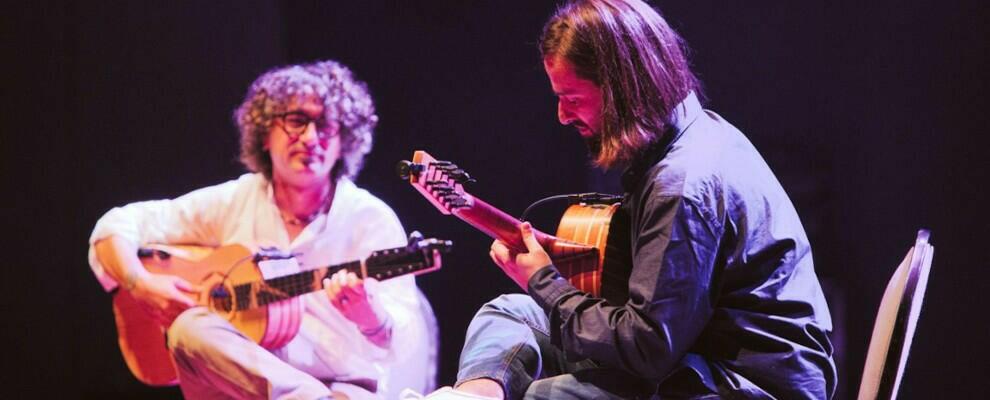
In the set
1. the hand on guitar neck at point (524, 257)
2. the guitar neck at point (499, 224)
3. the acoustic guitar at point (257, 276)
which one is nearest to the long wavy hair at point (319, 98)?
the acoustic guitar at point (257, 276)

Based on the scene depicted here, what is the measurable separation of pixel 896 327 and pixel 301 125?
6.45 ft

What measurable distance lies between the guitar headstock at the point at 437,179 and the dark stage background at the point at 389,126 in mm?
785

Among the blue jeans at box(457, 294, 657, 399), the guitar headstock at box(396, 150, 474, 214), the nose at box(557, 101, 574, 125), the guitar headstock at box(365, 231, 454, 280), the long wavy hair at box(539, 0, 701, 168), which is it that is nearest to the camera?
the blue jeans at box(457, 294, 657, 399)

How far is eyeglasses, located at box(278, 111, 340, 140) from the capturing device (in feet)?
9.96

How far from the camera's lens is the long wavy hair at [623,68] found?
6.43ft

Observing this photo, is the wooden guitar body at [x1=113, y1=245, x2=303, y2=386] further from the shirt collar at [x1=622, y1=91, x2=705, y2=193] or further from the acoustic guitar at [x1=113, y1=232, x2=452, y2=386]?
the shirt collar at [x1=622, y1=91, x2=705, y2=193]

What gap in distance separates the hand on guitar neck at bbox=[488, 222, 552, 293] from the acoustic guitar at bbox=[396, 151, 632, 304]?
0.16 feet

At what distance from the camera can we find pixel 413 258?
288 centimetres

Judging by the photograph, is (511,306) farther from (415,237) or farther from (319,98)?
(319,98)

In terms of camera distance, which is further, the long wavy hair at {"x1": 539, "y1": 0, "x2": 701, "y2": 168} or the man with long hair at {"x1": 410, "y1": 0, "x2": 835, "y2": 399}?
the long wavy hair at {"x1": 539, "y1": 0, "x2": 701, "y2": 168}

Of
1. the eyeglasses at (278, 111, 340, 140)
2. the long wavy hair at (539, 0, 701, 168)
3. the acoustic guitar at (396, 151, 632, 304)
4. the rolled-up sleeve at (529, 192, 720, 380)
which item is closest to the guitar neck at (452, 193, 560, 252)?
the acoustic guitar at (396, 151, 632, 304)

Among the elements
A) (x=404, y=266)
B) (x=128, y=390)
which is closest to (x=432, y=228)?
(x=404, y=266)

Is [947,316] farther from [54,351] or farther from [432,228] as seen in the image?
[54,351]

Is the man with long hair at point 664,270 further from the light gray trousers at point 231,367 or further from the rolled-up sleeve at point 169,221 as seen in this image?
the rolled-up sleeve at point 169,221
